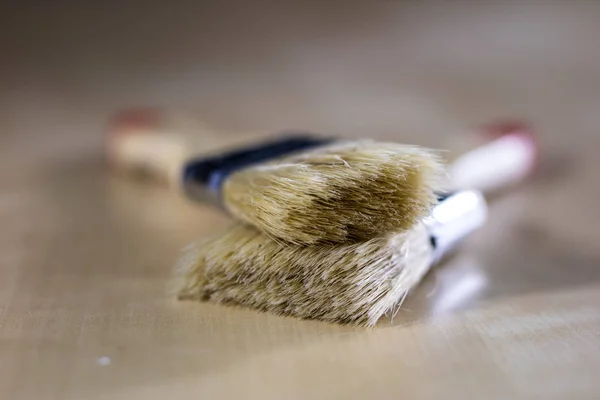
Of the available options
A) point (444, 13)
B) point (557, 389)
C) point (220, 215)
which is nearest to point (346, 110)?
point (444, 13)

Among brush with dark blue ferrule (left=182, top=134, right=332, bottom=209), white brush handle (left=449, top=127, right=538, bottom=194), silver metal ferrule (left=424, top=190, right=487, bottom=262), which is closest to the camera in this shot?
silver metal ferrule (left=424, top=190, right=487, bottom=262)

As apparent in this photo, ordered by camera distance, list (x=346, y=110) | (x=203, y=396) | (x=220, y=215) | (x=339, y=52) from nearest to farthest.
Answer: (x=203, y=396) < (x=220, y=215) < (x=346, y=110) < (x=339, y=52)

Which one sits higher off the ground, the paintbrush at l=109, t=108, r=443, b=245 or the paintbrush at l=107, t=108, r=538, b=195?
the paintbrush at l=109, t=108, r=443, b=245

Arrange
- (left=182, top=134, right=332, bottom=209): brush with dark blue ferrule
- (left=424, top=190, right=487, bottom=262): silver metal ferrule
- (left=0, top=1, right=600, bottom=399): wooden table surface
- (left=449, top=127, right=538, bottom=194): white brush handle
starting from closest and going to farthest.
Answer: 1. (left=0, top=1, right=600, bottom=399): wooden table surface
2. (left=424, top=190, right=487, bottom=262): silver metal ferrule
3. (left=182, top=134, right=332, bottom=209): brush with dark blue ferrule
4. (left=449, top=127, right=538, bottom=194): white brush handle

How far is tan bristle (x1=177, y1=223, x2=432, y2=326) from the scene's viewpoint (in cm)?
105

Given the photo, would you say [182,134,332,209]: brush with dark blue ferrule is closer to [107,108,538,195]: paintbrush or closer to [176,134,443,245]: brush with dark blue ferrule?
[107,108,538,195]: paintbrush

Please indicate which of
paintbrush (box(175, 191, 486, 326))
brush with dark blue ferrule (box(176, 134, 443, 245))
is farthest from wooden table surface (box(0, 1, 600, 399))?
Result: brush with dark blue ferrule (box(176, 134, 443, 245))

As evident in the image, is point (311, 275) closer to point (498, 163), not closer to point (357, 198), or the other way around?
point (357, 198)

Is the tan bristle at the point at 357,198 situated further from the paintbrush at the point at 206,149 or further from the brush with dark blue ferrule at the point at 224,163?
the paintbrush at the point at 206,149

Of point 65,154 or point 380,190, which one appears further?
point 65,154

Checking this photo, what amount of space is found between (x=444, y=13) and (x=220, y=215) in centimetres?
152

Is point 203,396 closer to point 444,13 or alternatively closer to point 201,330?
point 201,330

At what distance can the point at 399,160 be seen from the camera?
106 centimetres

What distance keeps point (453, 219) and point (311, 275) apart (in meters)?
0.28
